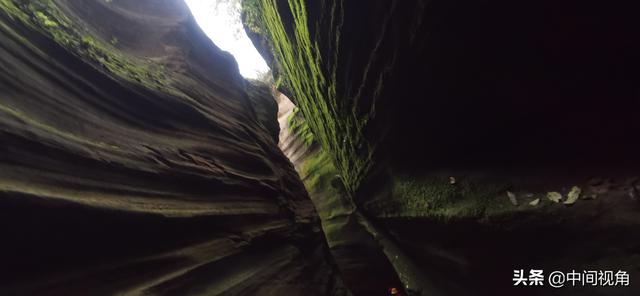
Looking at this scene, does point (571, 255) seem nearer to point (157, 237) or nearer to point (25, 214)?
point (157, 237)

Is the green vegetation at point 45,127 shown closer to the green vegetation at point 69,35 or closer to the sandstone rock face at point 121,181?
the sandstone rock face at point 121,181

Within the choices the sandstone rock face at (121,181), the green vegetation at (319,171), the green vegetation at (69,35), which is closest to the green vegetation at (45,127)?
the sandstone rock face at (121,181)

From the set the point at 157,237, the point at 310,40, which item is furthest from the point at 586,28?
the point at 157,237

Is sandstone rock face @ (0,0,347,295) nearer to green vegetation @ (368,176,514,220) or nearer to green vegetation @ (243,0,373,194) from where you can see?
green vegetation @ (243,0,373,194)

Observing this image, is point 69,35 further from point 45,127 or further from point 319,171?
point 319,171

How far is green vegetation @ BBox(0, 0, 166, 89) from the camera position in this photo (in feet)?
9.78

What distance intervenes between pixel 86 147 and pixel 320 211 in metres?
7.56

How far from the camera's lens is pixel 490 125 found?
344 centimetres

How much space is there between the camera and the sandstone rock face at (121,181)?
86.1 inches

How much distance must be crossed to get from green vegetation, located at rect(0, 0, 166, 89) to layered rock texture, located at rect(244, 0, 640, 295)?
2.40 metres

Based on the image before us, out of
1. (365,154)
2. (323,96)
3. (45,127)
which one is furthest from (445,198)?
(45,127)

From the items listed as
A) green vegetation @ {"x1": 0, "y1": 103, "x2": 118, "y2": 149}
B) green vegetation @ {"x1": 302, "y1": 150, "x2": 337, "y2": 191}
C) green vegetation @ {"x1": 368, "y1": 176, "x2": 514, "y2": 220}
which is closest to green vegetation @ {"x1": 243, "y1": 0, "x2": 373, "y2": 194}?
green vegetation @ {"x1": 368, "y1": 176, "x2": 514, "y2": 220}

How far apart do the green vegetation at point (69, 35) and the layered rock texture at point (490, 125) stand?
94.4 inches

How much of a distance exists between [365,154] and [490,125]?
8.57 ft
